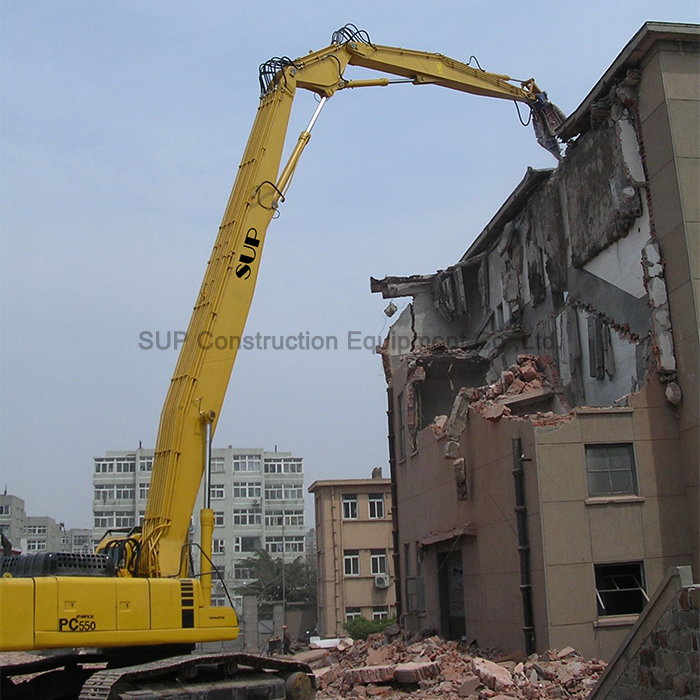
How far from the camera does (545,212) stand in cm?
2384

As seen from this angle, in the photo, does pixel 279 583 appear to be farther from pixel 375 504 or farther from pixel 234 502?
pixel 375 504

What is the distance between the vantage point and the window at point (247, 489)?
7712 centimetres

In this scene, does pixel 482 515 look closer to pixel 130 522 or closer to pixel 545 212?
pixel 545 212

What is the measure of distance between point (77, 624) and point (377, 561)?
40714mm

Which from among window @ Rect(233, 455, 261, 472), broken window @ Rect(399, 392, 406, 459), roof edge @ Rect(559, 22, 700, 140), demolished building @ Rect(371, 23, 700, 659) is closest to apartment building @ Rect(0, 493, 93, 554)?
→ window @ Rect(233, 455, 261, 472)

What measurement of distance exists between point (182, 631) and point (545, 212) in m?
16.7

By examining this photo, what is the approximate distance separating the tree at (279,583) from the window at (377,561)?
15.7 metres

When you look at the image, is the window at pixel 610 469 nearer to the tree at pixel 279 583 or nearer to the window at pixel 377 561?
the window at pixel 377 561

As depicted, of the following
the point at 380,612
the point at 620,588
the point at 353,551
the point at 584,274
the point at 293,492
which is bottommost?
the point at 380,612

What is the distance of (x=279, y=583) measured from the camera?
65750 millimetres

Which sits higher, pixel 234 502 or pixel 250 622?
pixel 234 502

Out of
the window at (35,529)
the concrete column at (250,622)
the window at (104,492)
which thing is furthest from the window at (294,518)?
the concrete column at (250,622)

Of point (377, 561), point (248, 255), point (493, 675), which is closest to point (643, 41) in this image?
point (248, 255)

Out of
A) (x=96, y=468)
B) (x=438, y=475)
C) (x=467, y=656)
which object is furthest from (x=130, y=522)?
(x=467, y=656)
